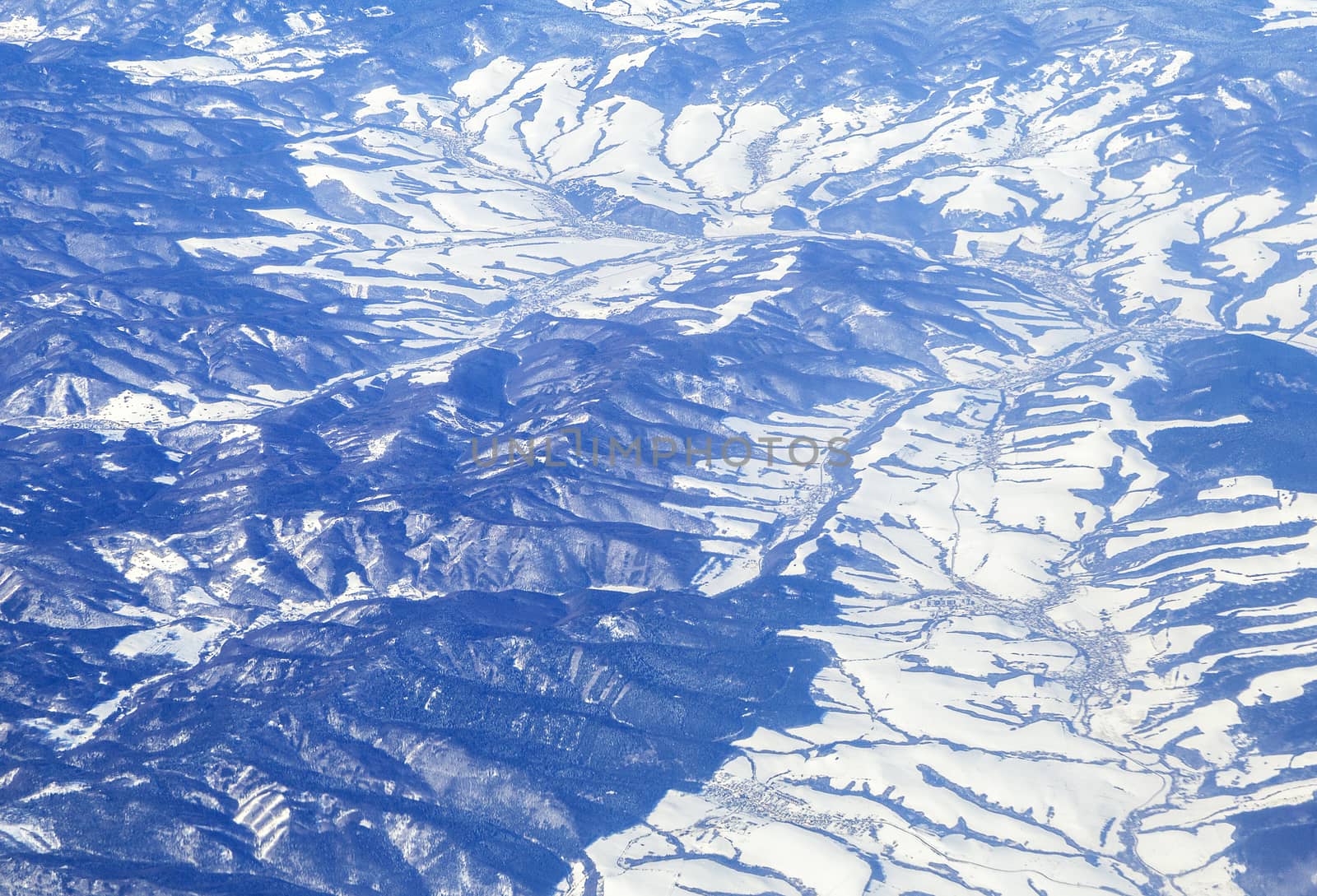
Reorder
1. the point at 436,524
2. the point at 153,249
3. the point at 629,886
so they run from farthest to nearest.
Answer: the point at 153,249, the point at 436,524, the point at 629,886

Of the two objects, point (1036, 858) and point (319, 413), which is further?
point (319, 413)

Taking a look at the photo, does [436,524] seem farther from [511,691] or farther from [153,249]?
[153,249]

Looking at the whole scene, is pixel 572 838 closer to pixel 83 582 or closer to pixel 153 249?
pixel 83 582

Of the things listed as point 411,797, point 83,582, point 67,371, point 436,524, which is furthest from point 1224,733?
point 67,371

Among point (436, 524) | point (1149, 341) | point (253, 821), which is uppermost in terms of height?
point (1149, 341)

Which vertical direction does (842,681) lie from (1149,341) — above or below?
below

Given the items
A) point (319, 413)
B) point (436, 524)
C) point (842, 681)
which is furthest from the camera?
point (319, 413)
